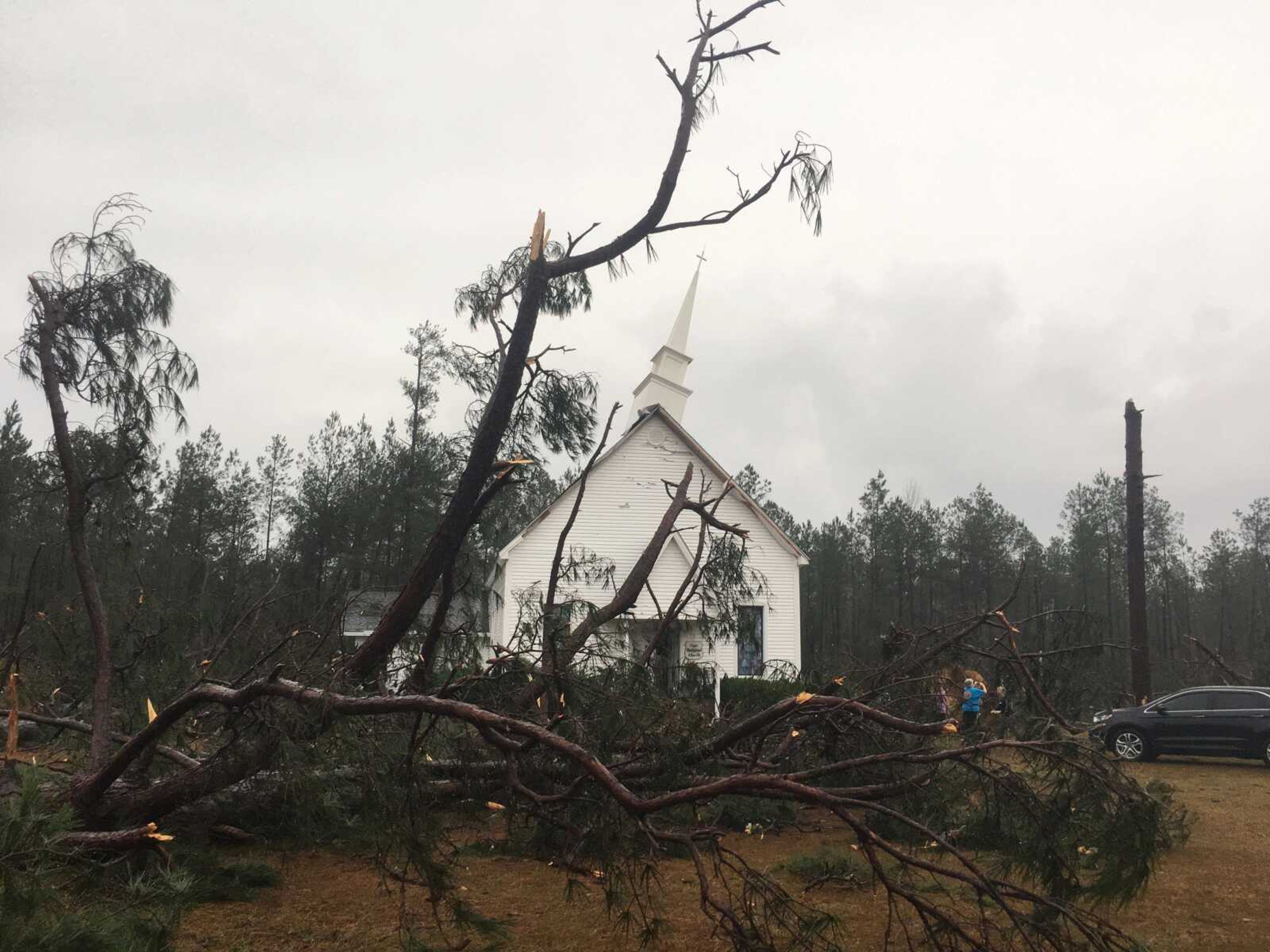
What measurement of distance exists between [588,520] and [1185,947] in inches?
561

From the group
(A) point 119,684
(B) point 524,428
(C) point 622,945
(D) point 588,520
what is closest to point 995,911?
(C) point 622,945

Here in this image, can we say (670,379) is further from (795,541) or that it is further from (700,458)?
(795,541)

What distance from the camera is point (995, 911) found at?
570 cm

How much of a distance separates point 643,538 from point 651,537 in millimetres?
521

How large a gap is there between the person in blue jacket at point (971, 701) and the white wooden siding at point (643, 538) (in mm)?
7509

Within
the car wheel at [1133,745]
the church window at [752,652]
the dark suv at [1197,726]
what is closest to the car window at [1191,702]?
the dark suv at [1197,726]

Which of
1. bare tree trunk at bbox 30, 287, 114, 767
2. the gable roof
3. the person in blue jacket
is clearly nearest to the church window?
the gable roof

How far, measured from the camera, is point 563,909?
5805mm

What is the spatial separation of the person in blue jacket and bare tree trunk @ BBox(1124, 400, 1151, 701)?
6755mm

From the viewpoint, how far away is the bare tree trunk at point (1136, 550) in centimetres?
1581

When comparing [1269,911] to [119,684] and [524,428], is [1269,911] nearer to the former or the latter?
[524,428]

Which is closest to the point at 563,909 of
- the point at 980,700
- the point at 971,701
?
the point at 980,700

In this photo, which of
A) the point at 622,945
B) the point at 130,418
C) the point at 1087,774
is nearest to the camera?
the point at 1087,774

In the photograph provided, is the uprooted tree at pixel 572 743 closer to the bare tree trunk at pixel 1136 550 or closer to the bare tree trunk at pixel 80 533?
the bare tree trunk at pixel 80 533
